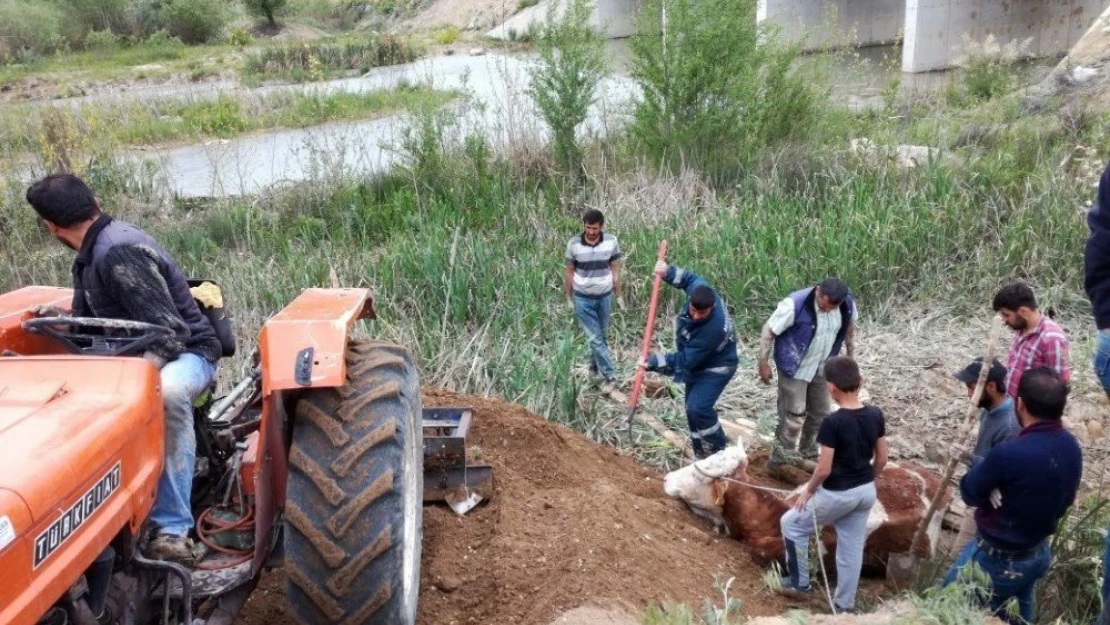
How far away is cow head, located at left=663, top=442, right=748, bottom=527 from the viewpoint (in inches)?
197

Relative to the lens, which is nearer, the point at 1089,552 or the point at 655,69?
the point at 1089,552

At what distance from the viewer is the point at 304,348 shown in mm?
3361

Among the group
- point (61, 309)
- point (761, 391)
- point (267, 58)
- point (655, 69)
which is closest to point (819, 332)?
point (761, 391)

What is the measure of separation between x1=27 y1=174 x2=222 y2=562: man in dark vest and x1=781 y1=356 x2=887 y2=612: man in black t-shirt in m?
2.75

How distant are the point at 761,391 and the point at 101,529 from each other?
5080 millimetres

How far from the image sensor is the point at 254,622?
3.73 meters

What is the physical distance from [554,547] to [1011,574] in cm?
202

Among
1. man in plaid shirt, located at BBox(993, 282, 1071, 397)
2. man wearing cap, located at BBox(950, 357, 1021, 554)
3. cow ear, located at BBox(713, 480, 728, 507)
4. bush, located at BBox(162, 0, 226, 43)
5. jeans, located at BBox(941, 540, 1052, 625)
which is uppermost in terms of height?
bush, located at BBox(162, 0, 226, 43)

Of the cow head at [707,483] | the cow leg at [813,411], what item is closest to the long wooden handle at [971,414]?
the cow head at [707,483]

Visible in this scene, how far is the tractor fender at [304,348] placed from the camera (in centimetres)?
321

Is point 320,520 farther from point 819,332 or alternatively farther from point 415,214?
point 415,214

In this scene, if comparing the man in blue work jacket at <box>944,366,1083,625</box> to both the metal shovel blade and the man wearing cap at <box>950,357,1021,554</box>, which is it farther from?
the metal shovel blade

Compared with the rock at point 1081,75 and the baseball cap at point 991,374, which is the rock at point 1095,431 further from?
the rock at point 1081,75

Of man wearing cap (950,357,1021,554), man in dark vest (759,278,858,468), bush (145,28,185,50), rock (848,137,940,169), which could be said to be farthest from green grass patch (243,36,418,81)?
man wearing cap (950,357,1021,554)
